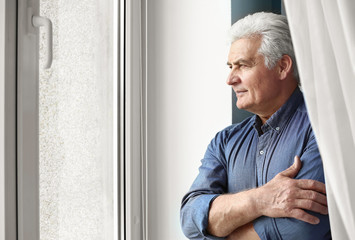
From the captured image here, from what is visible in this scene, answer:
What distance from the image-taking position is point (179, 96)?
5.22ft

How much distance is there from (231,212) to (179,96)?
24.5 inches

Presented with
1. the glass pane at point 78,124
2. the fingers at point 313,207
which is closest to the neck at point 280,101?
the fingers at point 313,207

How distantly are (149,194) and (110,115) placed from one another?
1.31 feet

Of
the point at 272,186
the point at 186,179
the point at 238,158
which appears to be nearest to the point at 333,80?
the point at 272,186

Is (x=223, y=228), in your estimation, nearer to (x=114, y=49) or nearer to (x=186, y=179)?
(x=186, y=179)

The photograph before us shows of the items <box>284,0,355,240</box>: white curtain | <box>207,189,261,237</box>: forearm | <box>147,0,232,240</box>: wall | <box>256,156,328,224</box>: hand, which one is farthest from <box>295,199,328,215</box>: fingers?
<box>147,0,232,240</box>: wall

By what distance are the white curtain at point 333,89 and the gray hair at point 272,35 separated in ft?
1.61

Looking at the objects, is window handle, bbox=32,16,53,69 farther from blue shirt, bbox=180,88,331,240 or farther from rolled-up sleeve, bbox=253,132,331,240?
rolled-up sleeve, bbox=253,132,331,240

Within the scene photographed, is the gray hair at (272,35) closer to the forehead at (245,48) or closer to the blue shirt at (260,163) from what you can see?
the forehead at (245,48)

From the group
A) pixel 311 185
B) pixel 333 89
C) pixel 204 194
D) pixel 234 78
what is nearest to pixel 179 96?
pixel 234 78

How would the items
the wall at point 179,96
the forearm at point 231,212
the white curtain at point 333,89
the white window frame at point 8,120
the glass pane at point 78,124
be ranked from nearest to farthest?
the white curtain at point 333,89, the white window frame at point 8,120, the forearm at point 231,212, the glass pane at point 78,124, the wall at point 179,96

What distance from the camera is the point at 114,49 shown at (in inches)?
63.1

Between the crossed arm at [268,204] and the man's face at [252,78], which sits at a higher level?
the man's face at [252,78]

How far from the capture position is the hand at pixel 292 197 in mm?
1021
